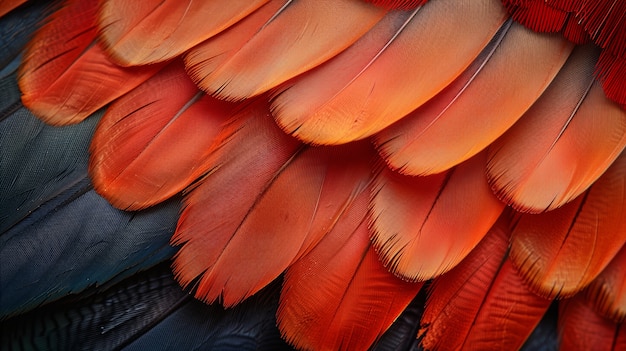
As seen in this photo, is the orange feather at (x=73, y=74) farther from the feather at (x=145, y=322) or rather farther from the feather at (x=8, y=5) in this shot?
the feather at (x=145, y=322)

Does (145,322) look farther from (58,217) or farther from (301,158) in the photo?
(301,158)

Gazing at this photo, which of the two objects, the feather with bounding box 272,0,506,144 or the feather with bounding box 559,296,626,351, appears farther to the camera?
the feather with bounding box 559,296,626,351

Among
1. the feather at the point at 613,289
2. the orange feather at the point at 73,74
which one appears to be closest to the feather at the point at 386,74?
the orange feather at the point at 73,74

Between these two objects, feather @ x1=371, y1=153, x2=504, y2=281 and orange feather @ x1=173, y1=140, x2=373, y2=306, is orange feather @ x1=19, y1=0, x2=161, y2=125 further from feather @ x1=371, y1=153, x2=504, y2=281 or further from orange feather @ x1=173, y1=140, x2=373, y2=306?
feather @ x1=371, y1=153, x2=504, y2=281

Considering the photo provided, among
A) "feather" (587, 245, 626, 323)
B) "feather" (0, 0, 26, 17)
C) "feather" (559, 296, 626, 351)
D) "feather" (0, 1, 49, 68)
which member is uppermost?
"feather" (0, 0, 26, 17)

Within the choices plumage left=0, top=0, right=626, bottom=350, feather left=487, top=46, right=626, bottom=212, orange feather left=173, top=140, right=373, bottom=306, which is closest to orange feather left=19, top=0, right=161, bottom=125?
plumage left=0, top=0, right=626, bottom=350

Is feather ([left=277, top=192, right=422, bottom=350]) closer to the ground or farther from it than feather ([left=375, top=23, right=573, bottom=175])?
closer to the ground

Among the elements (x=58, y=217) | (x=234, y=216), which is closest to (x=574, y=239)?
(x=234, y=216)
